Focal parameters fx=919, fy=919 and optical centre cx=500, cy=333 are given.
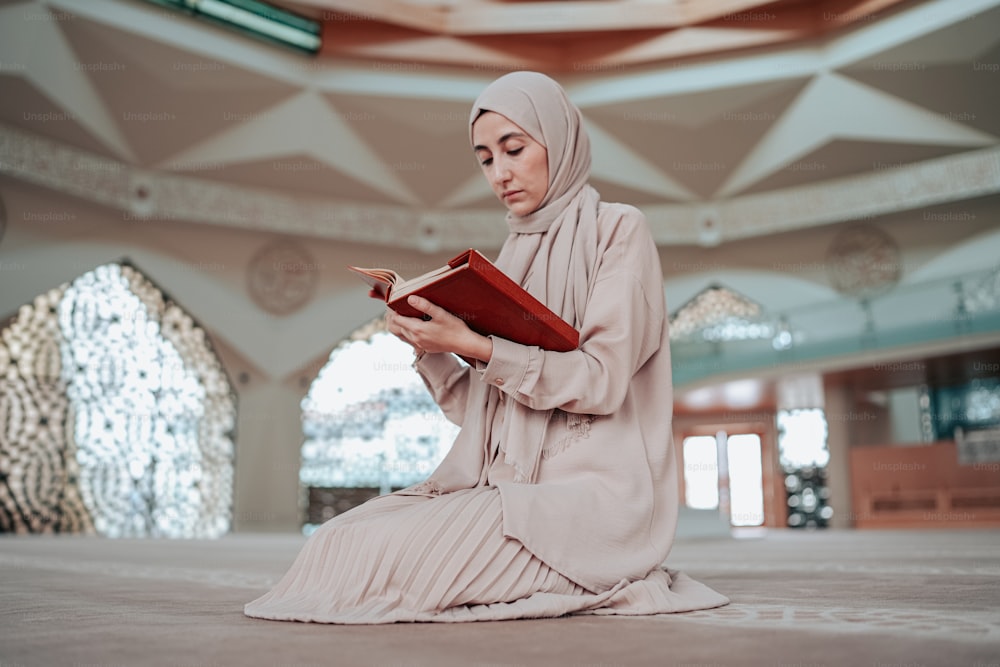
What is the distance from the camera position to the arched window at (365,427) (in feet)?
39.2

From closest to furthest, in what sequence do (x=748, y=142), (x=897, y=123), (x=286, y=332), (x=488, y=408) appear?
Result: (x=488, y=408) → (x=897, y=123) → (x=748, y=142) → (x=286, y=332)

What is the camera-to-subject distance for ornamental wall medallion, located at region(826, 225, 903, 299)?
11.0 metres

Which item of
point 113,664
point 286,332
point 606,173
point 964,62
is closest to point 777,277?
point 606,173

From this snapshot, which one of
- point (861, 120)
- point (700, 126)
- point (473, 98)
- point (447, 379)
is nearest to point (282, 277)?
point (473, 98)

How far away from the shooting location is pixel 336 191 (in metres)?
11.2

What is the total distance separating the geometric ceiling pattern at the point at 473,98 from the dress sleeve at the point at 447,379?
26.8ft

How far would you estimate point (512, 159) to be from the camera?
6.38 ft

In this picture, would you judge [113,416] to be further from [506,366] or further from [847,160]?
[506,366]

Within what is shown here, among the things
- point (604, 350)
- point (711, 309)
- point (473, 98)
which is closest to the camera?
point (604, 350)

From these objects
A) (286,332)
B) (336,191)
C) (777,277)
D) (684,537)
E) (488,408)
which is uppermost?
(336,191)

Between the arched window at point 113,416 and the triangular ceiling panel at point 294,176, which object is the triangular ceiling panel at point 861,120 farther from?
the arched window at point 113,416

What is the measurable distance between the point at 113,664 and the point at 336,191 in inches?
410

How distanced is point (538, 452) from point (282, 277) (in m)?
10.1

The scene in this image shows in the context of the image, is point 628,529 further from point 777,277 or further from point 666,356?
point 777,277
